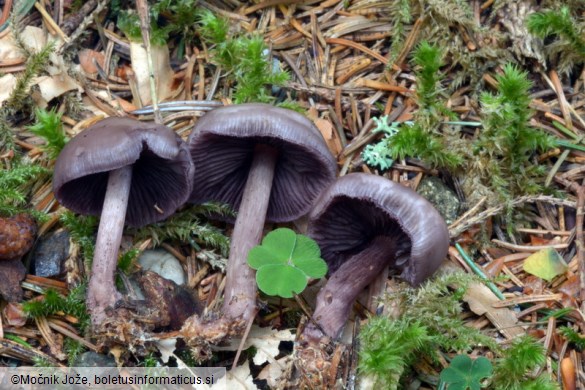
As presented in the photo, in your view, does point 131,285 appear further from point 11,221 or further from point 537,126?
point 537,126

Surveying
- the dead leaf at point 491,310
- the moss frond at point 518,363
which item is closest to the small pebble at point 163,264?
the dead leaf at point 491,310

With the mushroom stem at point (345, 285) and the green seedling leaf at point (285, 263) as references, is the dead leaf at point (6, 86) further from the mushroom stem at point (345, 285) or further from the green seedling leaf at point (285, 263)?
the mushroom stem at point (345, 285)

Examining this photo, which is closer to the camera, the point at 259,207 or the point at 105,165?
the point at 105,165

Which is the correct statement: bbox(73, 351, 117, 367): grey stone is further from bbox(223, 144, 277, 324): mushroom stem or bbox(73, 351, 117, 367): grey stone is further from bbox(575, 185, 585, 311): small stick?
bbox(575, 185, 585, 311): small stick

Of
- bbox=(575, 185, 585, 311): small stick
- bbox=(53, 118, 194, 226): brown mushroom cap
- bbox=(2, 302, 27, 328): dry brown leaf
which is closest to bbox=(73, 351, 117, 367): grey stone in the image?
bbox=(2, 302, 27, 328): dry brown leaf

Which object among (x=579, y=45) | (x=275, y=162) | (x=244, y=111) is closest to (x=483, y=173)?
(x=579, y=45)

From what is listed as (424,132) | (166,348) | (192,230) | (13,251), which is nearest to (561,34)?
(424,132)
